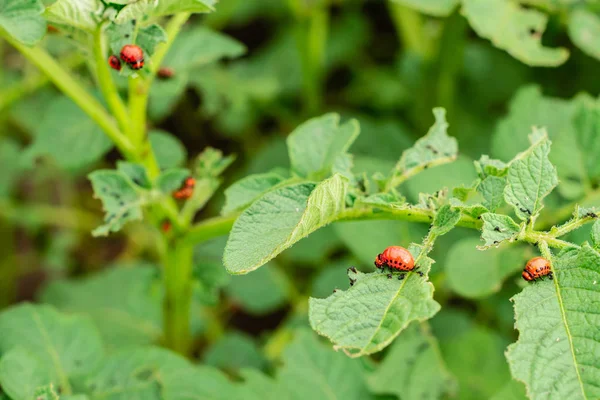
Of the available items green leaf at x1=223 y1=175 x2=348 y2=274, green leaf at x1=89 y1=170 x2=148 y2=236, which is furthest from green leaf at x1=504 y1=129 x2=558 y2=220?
green leaf at x1=89 y1=170 x2=148 y2=236

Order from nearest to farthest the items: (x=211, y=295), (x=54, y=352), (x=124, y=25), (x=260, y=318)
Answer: (x=124, y=25), (x=54, y=352), (x=211, y=295), (x=260, y=318)

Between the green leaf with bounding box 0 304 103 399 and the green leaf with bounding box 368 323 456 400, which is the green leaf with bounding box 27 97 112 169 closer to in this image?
the green leaf with bounding box 0 304 103 399

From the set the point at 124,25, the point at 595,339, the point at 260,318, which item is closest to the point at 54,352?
the point at 124,25

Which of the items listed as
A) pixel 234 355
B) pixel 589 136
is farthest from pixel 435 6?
pixel 234 355

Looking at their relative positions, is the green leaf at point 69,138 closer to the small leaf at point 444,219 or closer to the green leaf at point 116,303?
the green leaf at point 116,303

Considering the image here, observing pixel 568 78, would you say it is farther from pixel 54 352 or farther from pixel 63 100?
pixel 54 352

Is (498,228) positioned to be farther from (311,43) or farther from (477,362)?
(311,43)

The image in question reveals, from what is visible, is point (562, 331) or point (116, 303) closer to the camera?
point (562, 331)
